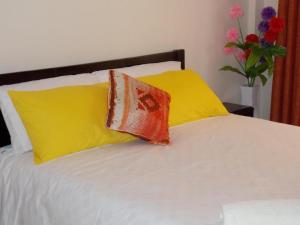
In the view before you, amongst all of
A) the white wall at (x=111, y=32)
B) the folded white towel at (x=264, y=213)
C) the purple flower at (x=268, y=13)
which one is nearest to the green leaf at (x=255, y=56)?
the purple flower at (x=268, y=13)

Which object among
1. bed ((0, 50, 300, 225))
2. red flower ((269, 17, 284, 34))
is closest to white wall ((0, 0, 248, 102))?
bed ((0, 50, 300, 225))

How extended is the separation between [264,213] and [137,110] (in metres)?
1.06

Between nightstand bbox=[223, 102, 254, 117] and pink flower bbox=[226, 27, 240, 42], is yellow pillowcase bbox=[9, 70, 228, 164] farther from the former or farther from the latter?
pink flower bbox=[226, 27, 240, 42]

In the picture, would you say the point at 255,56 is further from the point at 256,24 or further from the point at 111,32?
the point at 111,32

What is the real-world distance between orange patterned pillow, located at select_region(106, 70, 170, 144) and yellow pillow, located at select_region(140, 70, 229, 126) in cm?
22

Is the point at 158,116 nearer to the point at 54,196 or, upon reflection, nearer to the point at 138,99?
the point at 138,99

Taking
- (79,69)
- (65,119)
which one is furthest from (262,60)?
(65,119)

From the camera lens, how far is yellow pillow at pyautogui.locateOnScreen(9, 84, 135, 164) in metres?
1.94

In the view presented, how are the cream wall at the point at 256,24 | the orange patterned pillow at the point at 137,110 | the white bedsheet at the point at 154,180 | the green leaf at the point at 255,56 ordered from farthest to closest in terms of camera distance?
the cream wall at the point at 256,24 → the green leaf at the point at 255,56 → the orange patterned pillow at the point at 137,110 → the white bedsheet at the point at 154,180

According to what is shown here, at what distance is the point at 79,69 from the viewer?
8.21ft

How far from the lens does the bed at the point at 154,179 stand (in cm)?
149

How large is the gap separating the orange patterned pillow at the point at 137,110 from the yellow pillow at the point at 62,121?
90mm

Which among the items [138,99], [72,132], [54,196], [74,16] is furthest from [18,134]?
[74,16]

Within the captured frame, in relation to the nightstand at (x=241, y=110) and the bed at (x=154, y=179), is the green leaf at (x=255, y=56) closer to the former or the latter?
the nightstand at (x=241, y=110)
